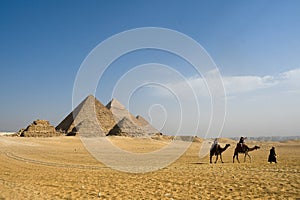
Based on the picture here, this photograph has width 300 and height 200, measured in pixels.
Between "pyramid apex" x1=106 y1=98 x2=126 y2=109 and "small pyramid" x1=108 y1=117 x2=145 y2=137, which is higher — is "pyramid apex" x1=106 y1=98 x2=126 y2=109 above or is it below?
above

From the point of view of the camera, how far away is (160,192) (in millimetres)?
10109

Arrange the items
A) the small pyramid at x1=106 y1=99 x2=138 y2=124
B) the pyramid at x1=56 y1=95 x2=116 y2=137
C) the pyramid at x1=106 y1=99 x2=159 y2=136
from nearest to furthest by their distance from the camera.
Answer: the pyramid at x1=56 y1=95 x2=116 y2=137, the pyramid at x1=106 y1=99 x2=159 y2=136, the small pyramid at x1=106 y1=99 x2=138 y2=124

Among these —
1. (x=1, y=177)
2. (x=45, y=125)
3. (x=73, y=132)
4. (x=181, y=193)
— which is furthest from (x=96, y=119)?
(x=181, y=193)

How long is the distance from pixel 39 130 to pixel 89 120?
1193cm

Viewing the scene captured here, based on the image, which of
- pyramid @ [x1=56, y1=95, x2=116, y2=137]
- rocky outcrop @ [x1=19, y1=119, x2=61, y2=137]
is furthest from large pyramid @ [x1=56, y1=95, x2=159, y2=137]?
rocky outcrop @ [x1=19, y1=119, x2=61, y2=137]

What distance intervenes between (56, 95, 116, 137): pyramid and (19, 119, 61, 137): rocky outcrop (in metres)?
4.83

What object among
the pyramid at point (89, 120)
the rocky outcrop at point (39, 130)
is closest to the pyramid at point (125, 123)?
the pyramid at point (89, 120)

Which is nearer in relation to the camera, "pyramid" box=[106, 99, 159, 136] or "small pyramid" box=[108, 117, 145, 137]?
"small pyramid" box=[108, 117, 145, 137]

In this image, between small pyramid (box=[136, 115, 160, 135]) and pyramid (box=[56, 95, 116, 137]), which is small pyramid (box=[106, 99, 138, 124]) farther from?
pyramid (box=[56, 95, 116, 137])

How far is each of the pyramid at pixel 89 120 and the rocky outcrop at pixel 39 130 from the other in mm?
4831

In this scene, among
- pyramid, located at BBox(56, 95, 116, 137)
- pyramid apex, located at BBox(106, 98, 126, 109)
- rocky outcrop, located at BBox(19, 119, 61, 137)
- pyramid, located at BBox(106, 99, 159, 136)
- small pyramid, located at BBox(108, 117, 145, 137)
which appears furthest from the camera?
pyramid apex, located at BBox(106, 98, 126, 109)

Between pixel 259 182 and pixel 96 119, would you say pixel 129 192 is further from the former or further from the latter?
pixel 96 119

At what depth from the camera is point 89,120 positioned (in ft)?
249

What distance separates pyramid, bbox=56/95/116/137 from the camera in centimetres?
7398
